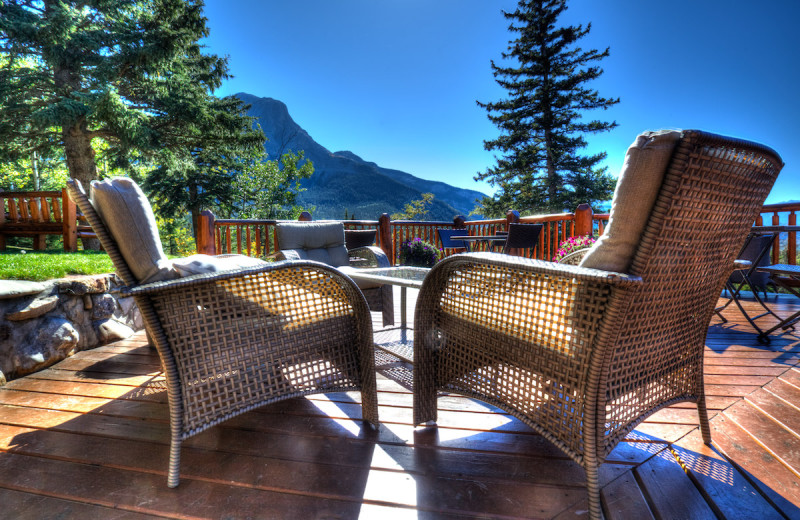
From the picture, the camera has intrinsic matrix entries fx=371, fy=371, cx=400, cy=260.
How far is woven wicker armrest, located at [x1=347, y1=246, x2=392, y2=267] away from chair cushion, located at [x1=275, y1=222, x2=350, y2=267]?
17cm

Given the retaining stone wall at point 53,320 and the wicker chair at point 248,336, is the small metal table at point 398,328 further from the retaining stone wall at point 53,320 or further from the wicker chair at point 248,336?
the retaining stone wall at point 53,320

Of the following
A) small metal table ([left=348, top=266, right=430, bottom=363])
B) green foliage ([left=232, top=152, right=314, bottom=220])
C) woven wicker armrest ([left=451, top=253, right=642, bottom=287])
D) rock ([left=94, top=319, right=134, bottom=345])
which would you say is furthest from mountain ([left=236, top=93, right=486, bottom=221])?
woven wicker armrest ([left=451, top=253, right=642, bottom=287])

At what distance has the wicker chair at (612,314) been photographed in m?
0.90

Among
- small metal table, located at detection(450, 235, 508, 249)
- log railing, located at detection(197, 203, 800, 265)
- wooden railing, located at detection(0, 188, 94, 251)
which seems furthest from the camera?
wooden railing, located at detection(0, 188, 94, 251)

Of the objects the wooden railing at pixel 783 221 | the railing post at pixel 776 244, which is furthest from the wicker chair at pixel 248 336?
the railing post at pixel 776 244

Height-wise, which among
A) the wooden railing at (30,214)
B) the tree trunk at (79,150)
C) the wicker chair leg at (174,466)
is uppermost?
the tree trunk at (79,150)

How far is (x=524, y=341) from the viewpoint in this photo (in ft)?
3.83

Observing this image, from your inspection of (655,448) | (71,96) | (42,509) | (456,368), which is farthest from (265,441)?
(71,96)

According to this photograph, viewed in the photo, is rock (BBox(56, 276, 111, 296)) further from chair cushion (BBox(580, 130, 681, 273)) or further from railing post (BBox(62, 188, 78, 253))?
railing post (BBox(62, 188, 78, 253))

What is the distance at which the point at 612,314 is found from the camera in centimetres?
91

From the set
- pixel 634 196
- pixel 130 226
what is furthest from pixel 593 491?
pixel 130 226

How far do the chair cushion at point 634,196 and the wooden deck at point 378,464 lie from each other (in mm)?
703

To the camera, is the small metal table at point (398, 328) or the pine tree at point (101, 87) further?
the pine tree at point (101, 87)

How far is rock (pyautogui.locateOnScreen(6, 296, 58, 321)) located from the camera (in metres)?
2.09
